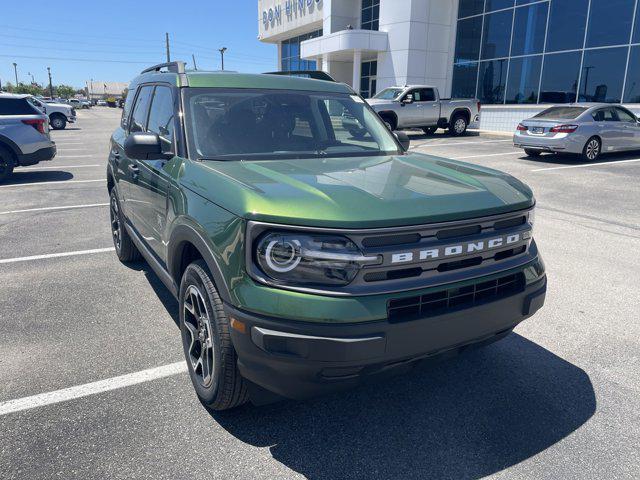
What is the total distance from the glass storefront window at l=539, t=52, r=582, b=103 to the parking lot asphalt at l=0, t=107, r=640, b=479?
18231mm

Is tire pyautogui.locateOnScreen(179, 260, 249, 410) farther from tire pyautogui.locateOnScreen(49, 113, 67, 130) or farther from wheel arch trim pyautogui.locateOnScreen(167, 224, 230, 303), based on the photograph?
tire pyautogui.locateOnScreen(49, 113, 67, 130)

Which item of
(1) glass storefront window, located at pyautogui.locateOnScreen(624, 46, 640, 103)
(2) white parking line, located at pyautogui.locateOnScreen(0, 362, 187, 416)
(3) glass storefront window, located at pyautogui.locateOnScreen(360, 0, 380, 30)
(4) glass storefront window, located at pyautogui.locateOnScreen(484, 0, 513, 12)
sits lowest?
(2) white parking line, located at pyautogui.locateOnScreen(0, 362, 187, 416)

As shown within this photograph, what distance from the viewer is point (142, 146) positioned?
127 inches

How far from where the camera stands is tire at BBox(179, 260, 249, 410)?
8.21 feet

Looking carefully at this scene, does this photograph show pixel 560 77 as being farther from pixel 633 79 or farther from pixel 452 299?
pixel 452 299

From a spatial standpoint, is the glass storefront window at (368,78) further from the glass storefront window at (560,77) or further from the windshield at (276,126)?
the windshield at (276,126)

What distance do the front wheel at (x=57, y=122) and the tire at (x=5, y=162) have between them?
63.0ft

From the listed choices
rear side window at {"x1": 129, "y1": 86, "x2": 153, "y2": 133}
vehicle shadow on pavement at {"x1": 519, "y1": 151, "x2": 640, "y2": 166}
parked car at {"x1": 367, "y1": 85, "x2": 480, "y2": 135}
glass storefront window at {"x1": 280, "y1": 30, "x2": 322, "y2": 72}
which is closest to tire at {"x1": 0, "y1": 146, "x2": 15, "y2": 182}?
rear side window at {"x1": 129, "y1": 86, "x2": 153, "y2": 133}

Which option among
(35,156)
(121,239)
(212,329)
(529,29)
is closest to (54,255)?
(121,239)

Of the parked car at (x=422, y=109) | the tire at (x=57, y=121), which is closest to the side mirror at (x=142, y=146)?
the parked car at (x=422, y=109)

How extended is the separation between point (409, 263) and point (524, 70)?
23.3 meters

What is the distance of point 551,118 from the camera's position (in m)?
13.4

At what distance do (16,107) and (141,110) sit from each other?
8391 millimetres

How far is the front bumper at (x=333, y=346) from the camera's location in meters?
2.14
